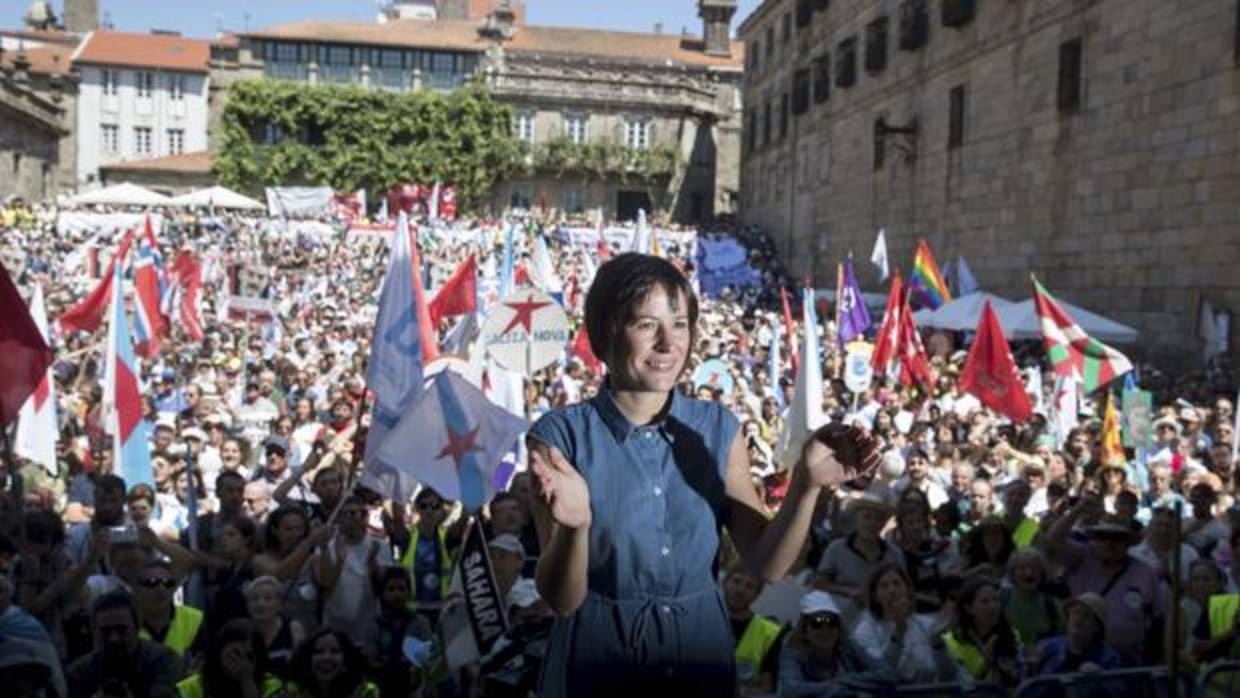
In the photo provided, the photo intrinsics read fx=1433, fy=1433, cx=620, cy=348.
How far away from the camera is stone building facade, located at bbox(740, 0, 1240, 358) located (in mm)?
17875

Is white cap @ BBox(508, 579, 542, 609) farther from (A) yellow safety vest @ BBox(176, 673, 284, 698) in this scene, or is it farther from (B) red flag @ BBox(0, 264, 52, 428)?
(B) red flag @ BBox(0, 264, 52, 428)

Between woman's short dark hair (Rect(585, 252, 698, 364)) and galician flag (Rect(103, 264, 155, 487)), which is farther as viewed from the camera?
galician flag (Rect(103, 264, 155, 487))

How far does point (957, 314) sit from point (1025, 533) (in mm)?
11426

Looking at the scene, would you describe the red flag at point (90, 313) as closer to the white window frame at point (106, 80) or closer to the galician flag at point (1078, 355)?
the galician flag at point (1078, 355)

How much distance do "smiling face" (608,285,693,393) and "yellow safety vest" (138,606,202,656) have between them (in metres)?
3.94

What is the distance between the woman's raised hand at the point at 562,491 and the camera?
214cm

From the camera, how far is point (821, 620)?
5.39m

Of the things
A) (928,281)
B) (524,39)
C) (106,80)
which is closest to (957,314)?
(928,281)

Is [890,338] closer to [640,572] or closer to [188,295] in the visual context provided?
[188,295]

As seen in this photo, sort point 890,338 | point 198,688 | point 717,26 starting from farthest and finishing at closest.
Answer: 1. point 717,26
2. point 890,338
3. point 198,688

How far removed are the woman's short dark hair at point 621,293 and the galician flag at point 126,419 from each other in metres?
6.76

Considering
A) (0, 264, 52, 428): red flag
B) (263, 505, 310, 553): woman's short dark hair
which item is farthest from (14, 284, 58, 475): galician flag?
(263, 505, 310, 553): woman's short dark hair

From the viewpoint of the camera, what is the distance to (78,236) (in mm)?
34812

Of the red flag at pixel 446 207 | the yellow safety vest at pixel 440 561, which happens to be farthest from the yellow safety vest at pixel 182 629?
the red flag at pixel 446 207
